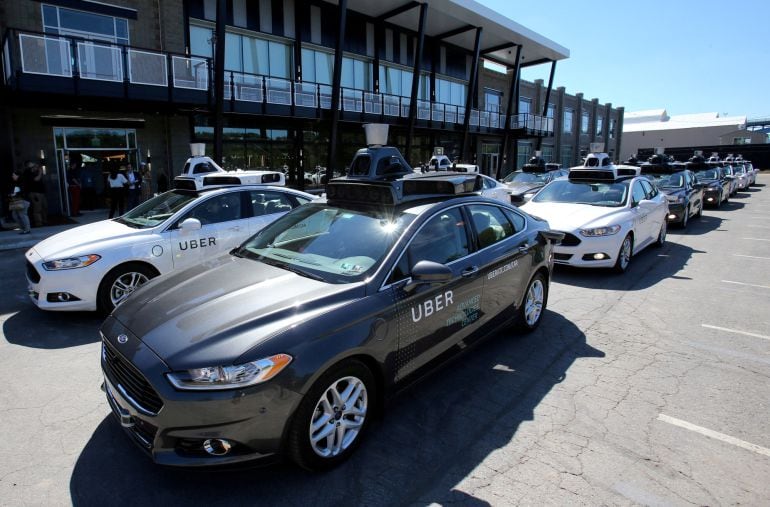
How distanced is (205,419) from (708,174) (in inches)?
908

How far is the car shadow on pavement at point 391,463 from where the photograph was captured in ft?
8.58

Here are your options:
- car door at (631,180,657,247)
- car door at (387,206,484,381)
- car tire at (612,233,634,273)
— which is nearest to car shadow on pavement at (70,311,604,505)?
car door at (387,206,484,381)

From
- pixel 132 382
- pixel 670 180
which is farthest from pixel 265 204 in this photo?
pixel 670 180

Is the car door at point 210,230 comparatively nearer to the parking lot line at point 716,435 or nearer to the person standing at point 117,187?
the parking lot line at point 716,435

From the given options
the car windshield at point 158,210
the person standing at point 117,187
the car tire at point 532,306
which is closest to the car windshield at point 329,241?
the car tire at point 532,306

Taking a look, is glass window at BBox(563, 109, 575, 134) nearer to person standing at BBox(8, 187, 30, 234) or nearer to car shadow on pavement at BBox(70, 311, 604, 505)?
person standing at BBox(8, 187, 30, 234)

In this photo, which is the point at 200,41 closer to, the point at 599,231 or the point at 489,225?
the point at 599,231

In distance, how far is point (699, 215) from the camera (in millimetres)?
15203

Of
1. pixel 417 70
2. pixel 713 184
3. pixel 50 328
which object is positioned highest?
pixel 417 70

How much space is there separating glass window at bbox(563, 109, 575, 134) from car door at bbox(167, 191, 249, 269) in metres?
41.3

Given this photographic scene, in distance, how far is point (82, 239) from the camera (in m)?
5.56

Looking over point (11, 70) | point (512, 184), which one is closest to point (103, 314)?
point (11, 70)

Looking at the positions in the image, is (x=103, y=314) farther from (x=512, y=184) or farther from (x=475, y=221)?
(x=512, y=184)

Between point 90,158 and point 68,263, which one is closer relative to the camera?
point 68,263
